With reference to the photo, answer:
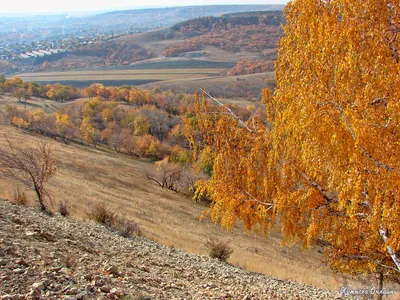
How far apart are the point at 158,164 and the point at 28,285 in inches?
1552

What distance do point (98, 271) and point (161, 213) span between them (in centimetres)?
2033

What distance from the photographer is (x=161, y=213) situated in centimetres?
2725

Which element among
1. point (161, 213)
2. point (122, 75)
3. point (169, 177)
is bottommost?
point (169, 177)

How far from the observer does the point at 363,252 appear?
22.7ft

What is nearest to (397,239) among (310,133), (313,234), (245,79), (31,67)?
(313,234)

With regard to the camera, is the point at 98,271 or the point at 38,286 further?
the point at 98,271

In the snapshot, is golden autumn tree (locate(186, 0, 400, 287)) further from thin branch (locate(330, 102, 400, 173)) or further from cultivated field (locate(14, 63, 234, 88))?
cultivated field (locate(14, 63, 234, 88))

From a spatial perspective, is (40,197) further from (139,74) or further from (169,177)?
(139,74)

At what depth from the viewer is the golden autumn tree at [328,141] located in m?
5.11

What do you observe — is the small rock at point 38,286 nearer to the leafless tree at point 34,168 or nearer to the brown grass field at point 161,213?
the leafless tree at point 34,168

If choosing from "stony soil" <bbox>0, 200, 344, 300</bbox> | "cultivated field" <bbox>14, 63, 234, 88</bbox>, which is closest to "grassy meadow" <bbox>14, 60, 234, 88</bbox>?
"cultivated field" <bbox>14, 63, 234, 88</bbox>

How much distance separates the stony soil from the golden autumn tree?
1.97 metres

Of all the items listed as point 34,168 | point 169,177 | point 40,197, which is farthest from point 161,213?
point 40,197

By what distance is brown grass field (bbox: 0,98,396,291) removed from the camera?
55.0 feet
